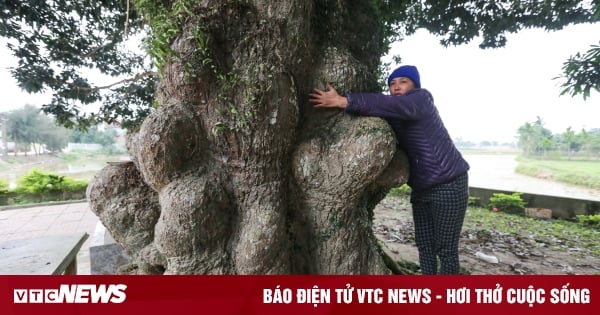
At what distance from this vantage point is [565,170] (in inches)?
249

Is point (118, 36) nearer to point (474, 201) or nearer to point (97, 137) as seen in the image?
point (97, 137)

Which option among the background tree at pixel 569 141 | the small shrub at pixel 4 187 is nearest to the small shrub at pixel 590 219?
the background tree at pixel 569 141

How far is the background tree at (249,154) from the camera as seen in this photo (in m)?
1.44

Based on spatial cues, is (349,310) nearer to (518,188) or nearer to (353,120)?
(353,120)

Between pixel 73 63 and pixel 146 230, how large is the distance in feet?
9.92

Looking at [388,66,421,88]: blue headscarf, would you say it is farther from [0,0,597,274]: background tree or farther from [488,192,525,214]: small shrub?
[488,192,525,214]: small shrub

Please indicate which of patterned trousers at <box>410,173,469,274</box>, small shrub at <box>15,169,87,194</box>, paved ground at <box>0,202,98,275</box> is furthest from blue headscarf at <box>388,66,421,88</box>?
small shrub at <box>15,169,87,194</box>

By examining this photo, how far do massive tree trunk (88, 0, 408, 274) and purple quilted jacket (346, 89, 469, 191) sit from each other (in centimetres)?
9

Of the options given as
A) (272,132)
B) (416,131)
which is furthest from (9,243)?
(416,131)

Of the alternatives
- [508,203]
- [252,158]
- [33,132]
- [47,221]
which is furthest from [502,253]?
[33,132]

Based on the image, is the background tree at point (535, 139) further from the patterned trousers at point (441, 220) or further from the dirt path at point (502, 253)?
the patterned trousers at point (441, 220)

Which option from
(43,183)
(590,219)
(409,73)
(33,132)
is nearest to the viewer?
(409,73)

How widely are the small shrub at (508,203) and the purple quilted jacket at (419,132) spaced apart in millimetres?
6481

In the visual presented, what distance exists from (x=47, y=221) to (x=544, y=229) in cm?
1039
